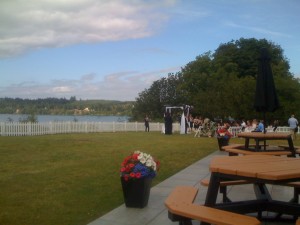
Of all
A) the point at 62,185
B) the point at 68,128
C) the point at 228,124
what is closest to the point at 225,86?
the point at 228,124

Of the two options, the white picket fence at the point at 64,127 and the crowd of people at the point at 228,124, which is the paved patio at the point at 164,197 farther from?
the white picket fence at the point at 64,127

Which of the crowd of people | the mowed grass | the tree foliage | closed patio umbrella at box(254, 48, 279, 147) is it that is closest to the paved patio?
the mowed grass

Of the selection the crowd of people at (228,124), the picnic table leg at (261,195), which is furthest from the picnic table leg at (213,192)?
the crowd of people at (228,124)

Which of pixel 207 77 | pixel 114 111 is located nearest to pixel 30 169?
pixel 207 77

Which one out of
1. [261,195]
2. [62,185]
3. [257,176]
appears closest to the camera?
[257,176]

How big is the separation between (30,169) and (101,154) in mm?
3993

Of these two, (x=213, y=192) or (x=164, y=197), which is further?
(x=164, y=197)

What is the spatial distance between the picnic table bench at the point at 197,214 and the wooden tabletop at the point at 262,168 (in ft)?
1.59

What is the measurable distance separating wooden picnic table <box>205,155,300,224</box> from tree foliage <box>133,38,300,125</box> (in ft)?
105

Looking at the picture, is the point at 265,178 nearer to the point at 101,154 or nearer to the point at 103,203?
the point at 103,203

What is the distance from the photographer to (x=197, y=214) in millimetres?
4285

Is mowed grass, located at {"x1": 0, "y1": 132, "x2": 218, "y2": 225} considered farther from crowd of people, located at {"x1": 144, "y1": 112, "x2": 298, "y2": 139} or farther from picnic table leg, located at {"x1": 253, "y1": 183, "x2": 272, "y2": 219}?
crowd of people, located at {"x1": 144, "y1": 112, "x2": 298, "y2": 139}

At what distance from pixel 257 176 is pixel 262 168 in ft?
1.40

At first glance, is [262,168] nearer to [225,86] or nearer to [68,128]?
[68,128]
